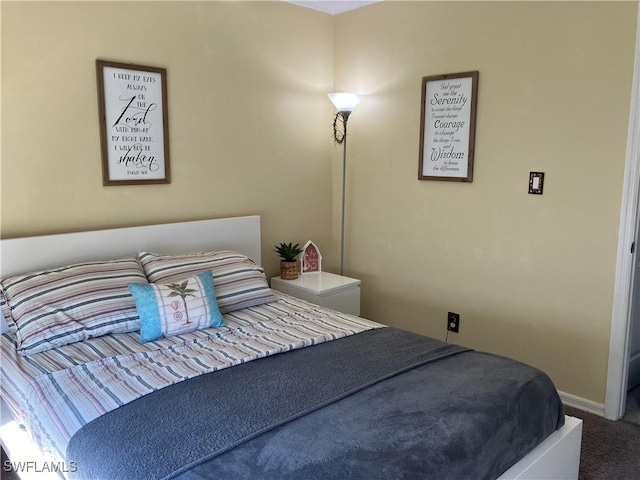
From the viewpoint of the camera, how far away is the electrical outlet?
3.29m

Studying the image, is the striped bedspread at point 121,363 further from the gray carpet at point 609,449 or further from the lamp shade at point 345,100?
the lamp shade at point 345,100

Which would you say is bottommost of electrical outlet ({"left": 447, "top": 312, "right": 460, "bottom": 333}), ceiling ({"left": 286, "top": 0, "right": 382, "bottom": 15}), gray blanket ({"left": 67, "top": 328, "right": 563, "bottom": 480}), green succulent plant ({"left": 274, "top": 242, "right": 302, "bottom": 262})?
electrical outlet ({"left": 447, "top": 312, "right": 460, "bottom": 333})

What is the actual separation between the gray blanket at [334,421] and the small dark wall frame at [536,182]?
114 cm

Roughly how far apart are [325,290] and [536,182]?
1.37m

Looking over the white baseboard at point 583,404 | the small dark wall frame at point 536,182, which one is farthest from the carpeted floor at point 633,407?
the small dark wall frame at point 536,182

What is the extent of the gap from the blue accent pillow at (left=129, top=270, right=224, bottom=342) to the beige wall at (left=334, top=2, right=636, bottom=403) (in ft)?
5.18

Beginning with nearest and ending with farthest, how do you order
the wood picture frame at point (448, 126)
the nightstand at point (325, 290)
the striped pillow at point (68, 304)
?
the striped pillow at point (68, 304), the wood picture frame at point (448, 126), the nightstand at point (325, 290)

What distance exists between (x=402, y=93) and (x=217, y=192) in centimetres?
137

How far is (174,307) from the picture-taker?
2.30 m

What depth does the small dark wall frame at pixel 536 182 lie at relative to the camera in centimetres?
280

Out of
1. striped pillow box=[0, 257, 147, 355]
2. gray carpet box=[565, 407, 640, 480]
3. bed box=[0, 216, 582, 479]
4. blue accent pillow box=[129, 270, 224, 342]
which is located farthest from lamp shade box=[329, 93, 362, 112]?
gray carpet box=[565, 407, 640, 480]

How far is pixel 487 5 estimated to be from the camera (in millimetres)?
2924

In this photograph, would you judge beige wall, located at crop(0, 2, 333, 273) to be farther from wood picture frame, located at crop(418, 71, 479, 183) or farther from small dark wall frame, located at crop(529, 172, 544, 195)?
small dark wall frame, located at crop(529, 172, 544, 195)

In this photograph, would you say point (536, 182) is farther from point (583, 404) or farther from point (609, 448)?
point (609, 448)
